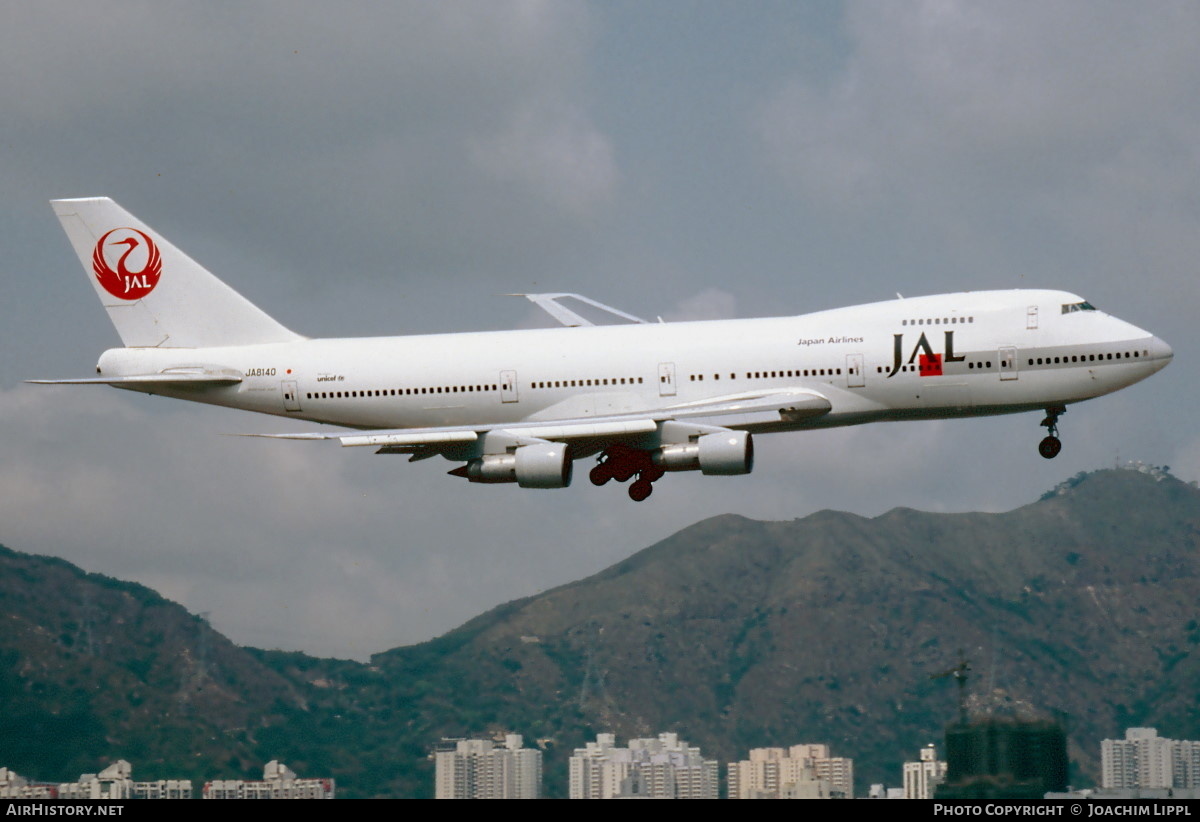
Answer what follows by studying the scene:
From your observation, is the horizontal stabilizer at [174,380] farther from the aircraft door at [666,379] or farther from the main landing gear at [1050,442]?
the main landing gear at [1050,442]

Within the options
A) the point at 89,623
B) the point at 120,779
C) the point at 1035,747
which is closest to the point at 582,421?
the point at 120,779

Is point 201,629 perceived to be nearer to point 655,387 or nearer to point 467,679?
point 467,679

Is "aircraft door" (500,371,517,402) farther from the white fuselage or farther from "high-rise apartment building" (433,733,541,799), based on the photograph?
"high-rise apartment building" (433,733,541,799)

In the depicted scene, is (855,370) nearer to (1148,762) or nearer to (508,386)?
(508,386)

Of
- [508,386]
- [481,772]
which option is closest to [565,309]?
[508,386]

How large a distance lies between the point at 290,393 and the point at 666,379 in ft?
58.3

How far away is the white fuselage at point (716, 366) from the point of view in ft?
204

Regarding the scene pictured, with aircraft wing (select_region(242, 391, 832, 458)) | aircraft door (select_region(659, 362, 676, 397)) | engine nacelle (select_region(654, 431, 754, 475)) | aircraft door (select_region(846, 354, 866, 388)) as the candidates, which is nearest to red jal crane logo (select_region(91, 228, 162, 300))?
aircraft wing (select_region(242, 391, 832, 458))

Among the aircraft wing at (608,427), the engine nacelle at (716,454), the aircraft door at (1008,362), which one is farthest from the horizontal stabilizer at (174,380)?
the aircraft door at (1008,362)

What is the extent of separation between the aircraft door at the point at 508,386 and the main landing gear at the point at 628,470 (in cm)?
486

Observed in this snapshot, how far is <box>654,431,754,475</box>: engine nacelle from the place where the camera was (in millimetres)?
62000

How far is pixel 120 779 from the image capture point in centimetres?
12031

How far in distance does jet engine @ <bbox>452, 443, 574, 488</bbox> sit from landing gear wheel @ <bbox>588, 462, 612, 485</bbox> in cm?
482
